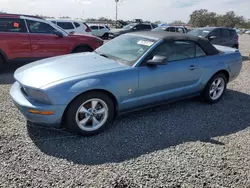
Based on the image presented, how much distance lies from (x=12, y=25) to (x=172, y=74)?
4.91 metres

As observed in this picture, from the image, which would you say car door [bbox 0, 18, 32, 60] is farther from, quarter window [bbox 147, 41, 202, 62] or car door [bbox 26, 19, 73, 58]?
quarter window [bbox 147, 41, 202, 62]

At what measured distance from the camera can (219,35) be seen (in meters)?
10.8

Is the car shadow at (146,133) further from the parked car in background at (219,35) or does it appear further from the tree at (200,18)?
the tree at (200,18)

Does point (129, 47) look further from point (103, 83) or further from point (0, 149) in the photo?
point (0, 149)

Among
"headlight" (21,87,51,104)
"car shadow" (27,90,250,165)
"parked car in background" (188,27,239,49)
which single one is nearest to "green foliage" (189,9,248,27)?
"parked car in background" (188,27,239,49)

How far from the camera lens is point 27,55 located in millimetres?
6379

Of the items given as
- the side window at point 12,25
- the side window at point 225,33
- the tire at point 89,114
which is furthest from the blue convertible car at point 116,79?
the side window at point 225,33

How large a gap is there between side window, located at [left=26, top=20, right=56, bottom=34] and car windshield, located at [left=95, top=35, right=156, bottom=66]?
10.5ft

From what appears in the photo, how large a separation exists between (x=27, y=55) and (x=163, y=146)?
5.07 m

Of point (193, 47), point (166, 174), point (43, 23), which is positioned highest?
point (43, 23)

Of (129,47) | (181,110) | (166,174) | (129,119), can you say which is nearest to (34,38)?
(129,47)

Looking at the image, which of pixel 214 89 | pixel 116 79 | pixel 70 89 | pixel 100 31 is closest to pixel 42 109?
pixel 70 89

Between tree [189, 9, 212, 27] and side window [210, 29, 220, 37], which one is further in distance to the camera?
tree [189, 9, 212, 27]

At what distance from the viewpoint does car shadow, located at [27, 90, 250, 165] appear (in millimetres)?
2812
